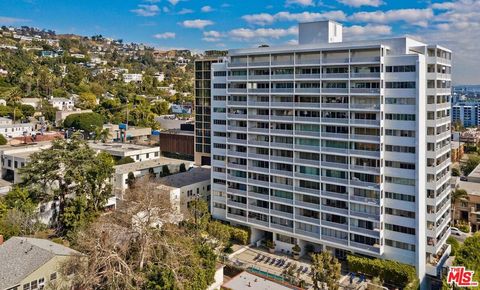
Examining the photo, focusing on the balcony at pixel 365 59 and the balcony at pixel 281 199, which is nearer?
the balcony at pixel 365 59

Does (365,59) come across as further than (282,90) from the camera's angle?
No

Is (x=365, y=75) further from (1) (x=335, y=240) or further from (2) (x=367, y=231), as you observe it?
(1) (x=335, y=240)

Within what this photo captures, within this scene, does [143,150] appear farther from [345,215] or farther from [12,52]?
[12,52]

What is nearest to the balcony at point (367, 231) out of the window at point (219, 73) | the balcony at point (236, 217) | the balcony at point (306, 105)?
the balcony at point (306, 105)

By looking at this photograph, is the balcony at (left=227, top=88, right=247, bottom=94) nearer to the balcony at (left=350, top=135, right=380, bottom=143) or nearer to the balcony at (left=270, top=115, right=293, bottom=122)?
the balcony at (left=270, top=115, right=293, bottom=122)

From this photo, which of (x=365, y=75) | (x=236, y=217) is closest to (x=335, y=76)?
(x=365, y=75)

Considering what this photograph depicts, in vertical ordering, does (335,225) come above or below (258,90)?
below

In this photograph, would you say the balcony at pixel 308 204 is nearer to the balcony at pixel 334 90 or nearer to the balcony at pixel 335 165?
the balcony at pixel 335 165
